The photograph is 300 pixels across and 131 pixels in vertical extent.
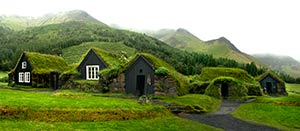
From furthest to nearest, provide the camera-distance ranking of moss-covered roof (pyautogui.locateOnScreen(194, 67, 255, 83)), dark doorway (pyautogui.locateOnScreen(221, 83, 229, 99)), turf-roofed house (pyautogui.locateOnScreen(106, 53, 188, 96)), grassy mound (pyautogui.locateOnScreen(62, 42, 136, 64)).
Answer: grassy mound (pyautogui.locateOnScreen(62, 42, 136, 64)) → moss-covered roof (pyautogui.locateOnScreen(194, 67, 255, 83)) → dark doorway (pyautogui.locateOnScreen(221, 83, 229, 99)) → turf-roofed house (pyautogui.locateOnScreen(106, 53, 188, 96))

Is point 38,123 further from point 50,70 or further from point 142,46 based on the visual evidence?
point 142,46

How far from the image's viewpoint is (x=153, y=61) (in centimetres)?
4378

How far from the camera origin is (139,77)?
43.8 m

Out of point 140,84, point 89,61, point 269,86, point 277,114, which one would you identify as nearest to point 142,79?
point 140,84

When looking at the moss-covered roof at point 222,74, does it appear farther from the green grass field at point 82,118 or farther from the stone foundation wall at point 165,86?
the green grass field at point 82,118

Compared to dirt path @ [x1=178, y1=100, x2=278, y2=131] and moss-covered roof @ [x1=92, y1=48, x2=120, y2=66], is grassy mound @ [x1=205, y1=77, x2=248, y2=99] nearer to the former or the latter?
moss-covered roof @ [x1=92, y1=48, x2=120, y2=66]

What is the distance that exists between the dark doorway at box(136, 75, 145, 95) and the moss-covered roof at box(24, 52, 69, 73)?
68.3 ft

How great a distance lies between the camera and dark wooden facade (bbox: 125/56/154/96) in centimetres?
4272

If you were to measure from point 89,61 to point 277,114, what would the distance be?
3145 cm

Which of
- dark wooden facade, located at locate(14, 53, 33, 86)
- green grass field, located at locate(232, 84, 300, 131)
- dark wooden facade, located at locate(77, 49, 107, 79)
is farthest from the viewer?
dark wooden facade, located at locate(14, 53, 33, 86)

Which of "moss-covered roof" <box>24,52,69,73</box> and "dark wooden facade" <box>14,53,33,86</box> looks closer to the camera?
"moss-covered roof" <box>24,52,69,73</box>

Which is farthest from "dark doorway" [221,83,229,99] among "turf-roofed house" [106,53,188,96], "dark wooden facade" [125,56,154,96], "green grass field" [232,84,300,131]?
"dark wooden facade" [125,56,154,96]

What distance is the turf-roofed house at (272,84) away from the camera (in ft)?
220

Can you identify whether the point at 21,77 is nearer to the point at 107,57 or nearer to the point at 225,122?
the point at 107,57
